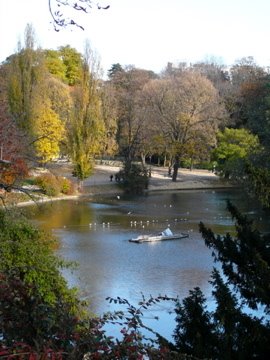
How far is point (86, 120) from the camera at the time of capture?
2950 centimetres

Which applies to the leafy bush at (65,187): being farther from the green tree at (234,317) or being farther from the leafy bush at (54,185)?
the green tree at (234,317)

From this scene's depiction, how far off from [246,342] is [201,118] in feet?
99.1

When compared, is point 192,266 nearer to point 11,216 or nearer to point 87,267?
point 87,267

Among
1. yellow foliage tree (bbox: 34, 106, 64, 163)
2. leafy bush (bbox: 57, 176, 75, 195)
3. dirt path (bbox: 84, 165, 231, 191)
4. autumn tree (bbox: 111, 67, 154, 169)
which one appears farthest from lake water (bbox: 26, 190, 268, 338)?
autumn tree (bbox: 111, 67, 154, 169)

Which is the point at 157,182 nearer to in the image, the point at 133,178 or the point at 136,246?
the point at 133,178

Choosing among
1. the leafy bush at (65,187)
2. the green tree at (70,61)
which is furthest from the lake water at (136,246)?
the green tree at (70,61)

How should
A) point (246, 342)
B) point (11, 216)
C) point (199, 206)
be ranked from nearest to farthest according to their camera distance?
point (246, 342), point (11, 216), point (199, 206)

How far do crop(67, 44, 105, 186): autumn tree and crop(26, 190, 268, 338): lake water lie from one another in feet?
9.17

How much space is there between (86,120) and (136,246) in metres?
14.1

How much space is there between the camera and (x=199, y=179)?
35.0 metres

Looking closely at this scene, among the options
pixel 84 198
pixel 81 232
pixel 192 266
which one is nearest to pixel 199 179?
pixel 84 198

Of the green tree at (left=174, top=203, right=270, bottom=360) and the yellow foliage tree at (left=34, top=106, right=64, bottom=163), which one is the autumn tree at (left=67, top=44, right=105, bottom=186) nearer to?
the yellow foliage tree at (left=34, top=106, right=64, bottom=163)

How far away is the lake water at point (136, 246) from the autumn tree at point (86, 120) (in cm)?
279

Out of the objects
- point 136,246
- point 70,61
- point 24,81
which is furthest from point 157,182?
point 70,61
